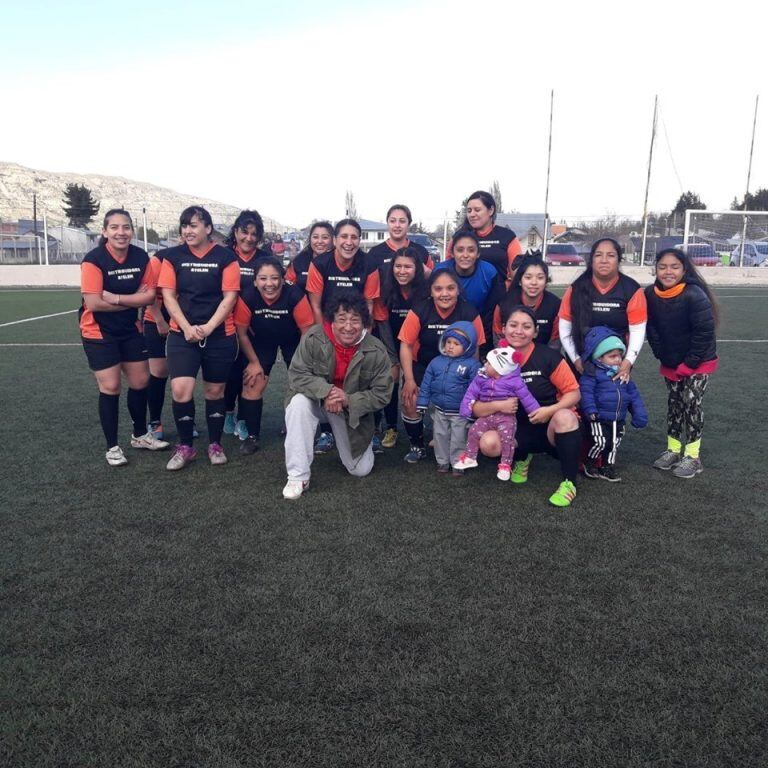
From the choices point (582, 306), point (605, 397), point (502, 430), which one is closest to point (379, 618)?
A: point (502, 430)

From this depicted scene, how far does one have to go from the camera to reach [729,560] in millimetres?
3225

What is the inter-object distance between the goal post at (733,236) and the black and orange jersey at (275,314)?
21569 millimetres

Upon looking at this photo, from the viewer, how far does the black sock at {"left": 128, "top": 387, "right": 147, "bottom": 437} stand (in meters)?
5.00

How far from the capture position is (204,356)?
4.71m

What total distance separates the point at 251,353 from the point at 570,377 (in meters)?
2.33

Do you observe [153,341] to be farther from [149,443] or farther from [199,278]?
[199,278]

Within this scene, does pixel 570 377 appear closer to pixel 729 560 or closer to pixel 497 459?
pixel 497 459

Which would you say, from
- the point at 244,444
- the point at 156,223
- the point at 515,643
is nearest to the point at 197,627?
the point at 515,643

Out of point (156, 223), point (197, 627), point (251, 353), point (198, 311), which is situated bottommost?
point (197, 627)

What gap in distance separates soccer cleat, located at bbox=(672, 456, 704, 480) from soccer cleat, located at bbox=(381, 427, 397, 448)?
2057 mm

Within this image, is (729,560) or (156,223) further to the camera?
(156,223)

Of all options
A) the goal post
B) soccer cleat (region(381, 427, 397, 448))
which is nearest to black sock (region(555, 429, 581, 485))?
soccer cleat (region(381, 427, 397, 448))

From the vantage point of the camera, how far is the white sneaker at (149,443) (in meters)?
5.05

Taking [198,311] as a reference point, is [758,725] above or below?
below
